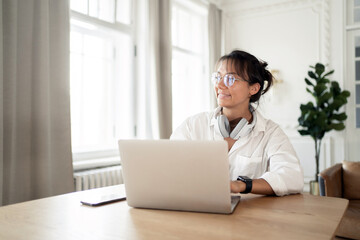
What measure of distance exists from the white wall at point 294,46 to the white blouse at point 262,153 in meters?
3.03

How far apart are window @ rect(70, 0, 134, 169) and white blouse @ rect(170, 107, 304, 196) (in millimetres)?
1646

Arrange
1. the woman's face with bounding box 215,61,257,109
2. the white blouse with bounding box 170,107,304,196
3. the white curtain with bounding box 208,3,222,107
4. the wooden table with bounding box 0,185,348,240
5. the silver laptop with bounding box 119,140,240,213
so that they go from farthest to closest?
the white curtain with bounding box 208,3,222,107
the woman's face with bounding box 215,61,257,109
the white blouse with bounding box 170,107,304,196
the silver laptop with bounding box 119,140,240,213
the wooden table with bounding box 0,185,348,240

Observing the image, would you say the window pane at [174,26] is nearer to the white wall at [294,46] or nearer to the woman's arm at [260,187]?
the white wall at [294,46]

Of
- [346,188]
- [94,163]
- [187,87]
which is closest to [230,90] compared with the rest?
[346,188]

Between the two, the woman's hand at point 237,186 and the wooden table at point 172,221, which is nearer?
the wooden table at point 172,221

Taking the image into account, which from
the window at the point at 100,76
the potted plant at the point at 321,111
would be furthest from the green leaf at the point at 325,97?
the window at the point at 100,76

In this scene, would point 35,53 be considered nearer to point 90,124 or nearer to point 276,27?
point 90,124

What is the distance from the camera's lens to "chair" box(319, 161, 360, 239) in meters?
2.36

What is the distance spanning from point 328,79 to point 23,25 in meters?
3.76

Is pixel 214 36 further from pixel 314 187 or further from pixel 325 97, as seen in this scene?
pixel 314 187

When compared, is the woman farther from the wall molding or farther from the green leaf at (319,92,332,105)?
the wall molding

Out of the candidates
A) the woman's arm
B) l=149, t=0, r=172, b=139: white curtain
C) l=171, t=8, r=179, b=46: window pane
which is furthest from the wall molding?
the woman's arm

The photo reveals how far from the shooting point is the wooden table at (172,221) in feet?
2.90

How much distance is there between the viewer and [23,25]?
244 centimetres
